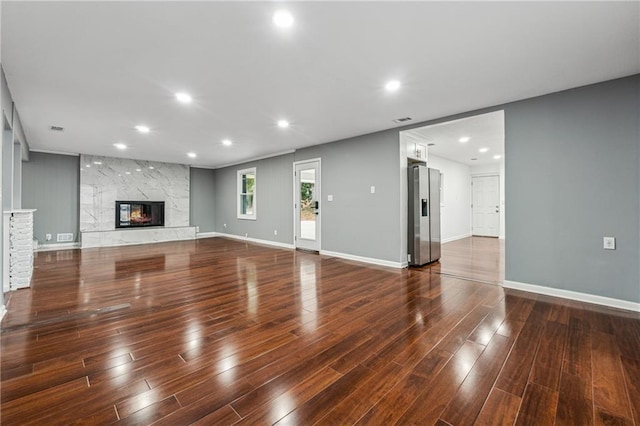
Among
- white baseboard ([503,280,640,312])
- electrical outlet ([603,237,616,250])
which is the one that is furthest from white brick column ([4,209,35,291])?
electrical outlet ([603,237,616,250])

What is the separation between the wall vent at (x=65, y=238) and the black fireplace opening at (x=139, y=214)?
3.40 ft

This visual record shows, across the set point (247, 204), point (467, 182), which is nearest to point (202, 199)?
point (247, 204)

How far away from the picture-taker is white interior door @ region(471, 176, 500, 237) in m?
9.05

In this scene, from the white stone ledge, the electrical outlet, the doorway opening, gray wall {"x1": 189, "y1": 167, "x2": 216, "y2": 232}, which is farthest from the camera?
gray wall {"x1": 189, "y1": 167, "x2": 216, "y2": 232}

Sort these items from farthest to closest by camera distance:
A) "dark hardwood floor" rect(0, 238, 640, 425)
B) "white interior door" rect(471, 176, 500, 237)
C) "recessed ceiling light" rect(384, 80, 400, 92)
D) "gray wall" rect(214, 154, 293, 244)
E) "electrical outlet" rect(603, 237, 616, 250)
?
"white interior door" rect(471, 176, 500, 237) → "gray wall" rect(214, 154, 293, 244) → "recessed ceiling light" rect(384, 80, 400, 92) → "electrical outlet" rect(603, 237, 616, 250) → "dark hardwood floor" rect(0, 238, 640, 425)

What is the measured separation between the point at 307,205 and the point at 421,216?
2.66 meters

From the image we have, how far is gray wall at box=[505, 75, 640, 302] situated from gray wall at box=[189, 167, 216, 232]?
29.3 ft

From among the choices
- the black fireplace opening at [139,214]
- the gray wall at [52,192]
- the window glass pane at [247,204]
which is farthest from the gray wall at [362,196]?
the gray wall at [52,192]

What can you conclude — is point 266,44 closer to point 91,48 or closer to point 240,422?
point 91,48

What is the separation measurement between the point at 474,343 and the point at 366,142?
3.99m

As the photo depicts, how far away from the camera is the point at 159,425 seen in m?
1.36

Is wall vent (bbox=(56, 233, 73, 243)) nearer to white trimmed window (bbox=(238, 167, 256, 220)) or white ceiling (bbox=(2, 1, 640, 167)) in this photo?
white ceiling (bbox=(2, 1, 640, 167))

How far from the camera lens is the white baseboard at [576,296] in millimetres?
2922

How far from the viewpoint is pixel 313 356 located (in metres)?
2.01
